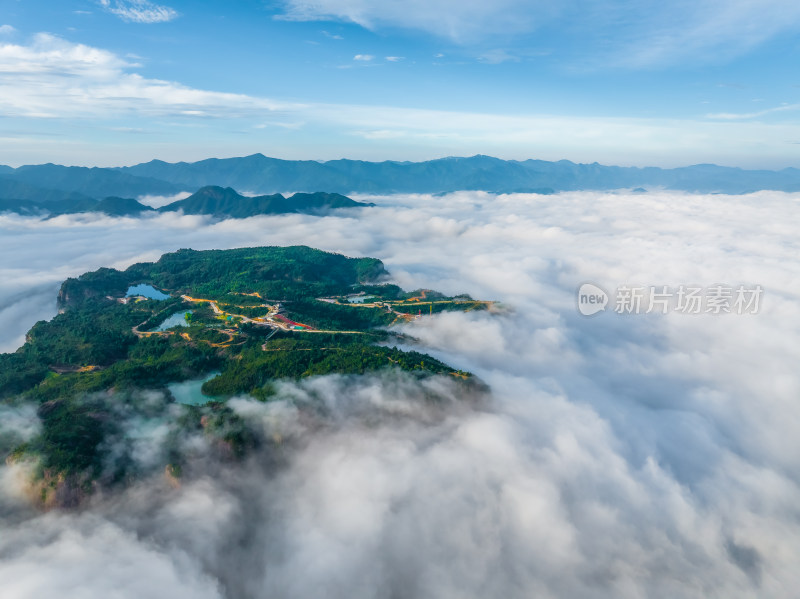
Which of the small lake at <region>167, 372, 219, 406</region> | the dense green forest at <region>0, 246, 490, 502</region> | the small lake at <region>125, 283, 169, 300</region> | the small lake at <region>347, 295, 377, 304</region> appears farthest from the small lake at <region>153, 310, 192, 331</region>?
the small lake at <region>347, 295, 377, 304</region>

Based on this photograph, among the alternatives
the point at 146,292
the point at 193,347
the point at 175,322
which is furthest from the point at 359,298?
the point at 146,292

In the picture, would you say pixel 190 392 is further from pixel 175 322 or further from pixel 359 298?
pixel 359 298

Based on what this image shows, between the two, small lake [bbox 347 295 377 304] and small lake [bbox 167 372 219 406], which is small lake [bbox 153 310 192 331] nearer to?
small lake [bbox 167 372 219 406]

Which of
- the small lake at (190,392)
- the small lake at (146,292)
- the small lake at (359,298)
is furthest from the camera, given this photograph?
the small lake at (146,292)

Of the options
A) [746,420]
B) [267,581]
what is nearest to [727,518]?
[746,420]

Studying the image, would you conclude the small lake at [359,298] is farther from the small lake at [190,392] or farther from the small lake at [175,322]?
the small lake at [190,392]

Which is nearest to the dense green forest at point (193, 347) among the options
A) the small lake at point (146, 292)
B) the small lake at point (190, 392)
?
the small lake at point (190, 392)
